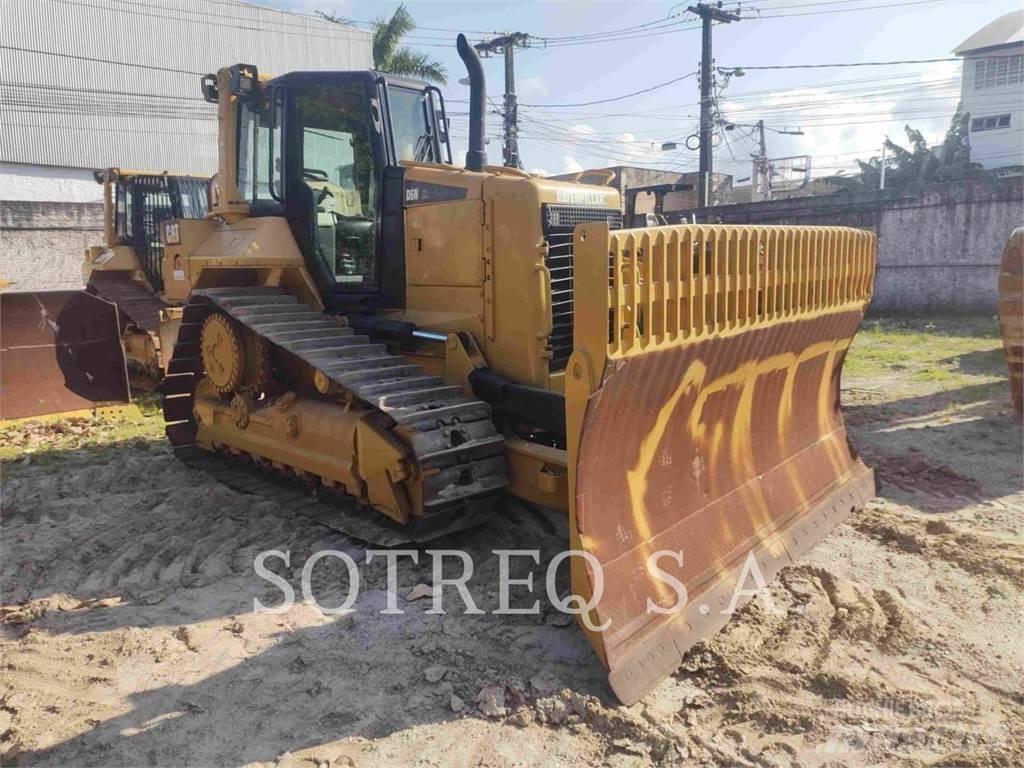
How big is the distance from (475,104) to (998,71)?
37.2m

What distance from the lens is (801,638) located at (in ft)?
11.8

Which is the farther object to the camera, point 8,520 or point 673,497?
point 8,520

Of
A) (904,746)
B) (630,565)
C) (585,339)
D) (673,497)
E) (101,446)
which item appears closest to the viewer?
(904,746)

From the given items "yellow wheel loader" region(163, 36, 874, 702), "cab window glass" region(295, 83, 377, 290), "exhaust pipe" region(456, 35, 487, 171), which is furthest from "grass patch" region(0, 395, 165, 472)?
"exhaust pipe" region(456, 35, 487, 171)

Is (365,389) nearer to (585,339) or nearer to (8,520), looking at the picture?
(585,339)

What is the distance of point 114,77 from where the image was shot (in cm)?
2489

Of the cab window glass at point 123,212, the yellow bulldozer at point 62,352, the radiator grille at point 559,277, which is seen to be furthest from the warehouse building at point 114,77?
the radiator grille at point 559,277

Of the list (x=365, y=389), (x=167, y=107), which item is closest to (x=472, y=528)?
(x=365, y=389)

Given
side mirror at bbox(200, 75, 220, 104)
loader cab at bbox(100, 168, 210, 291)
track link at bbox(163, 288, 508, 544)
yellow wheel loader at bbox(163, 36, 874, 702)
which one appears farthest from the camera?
loader cab at bbox(100, 168, 210, 291)

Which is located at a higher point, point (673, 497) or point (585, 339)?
point (585, 339)

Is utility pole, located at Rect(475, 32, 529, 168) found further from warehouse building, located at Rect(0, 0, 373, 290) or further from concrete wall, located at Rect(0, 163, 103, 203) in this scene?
concrete wall, located at Rect(0, 163, 103, 203)

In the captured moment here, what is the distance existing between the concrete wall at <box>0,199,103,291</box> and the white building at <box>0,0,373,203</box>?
6409mm

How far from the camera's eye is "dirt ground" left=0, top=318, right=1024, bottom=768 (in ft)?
9.69

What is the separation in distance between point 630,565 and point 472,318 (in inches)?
78.7
